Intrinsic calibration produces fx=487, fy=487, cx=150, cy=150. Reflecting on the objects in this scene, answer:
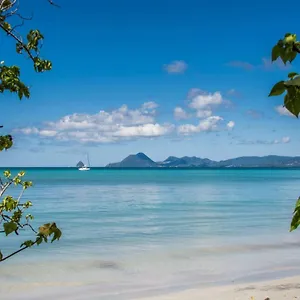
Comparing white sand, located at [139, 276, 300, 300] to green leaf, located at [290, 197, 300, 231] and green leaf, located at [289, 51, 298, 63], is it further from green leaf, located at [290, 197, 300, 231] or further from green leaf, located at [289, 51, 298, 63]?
green leaf, located at [289, 51, 298, 63]

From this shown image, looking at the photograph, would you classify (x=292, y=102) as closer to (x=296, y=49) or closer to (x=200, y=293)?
(x=296, y=49)

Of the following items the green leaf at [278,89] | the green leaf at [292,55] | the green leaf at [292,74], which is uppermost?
the green leaf at [292,55]

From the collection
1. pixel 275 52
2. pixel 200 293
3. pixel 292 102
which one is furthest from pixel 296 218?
pixel 200 293

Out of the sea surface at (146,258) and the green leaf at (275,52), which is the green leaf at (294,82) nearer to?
the green leaf at (275,52)

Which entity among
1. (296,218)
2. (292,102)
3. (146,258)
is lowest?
(146,258)

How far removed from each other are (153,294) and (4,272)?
13.7 ft

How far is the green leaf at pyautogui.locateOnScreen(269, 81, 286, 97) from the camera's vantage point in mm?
985

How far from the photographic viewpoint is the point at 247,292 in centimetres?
1005

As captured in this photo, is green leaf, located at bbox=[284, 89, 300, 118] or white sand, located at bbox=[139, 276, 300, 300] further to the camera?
white sand, located at bbox=[139, 276, 300, 300]

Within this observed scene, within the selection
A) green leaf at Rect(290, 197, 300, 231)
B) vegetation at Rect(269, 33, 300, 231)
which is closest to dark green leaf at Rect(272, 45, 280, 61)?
vegetation at Rect(269, 33, 300, 231)

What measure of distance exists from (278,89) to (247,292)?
9722mm

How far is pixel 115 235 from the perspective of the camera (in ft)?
61.9

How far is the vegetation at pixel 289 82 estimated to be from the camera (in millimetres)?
982

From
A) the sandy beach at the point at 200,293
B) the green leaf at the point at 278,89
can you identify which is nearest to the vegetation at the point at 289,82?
the green leaf at the point at 278,89
